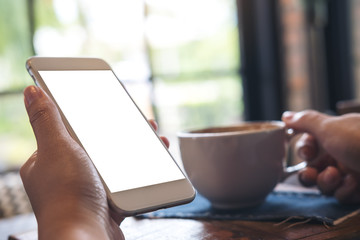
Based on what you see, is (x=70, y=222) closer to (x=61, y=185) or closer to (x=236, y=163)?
(x=61, y=185)

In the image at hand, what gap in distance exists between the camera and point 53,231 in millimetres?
376

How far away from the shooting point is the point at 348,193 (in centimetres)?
57

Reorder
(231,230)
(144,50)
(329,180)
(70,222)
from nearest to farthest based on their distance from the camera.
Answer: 1. (70,222)
2. (231,230)
3. (329,180)
4. (144,50)

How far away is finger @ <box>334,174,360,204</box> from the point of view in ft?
1.86

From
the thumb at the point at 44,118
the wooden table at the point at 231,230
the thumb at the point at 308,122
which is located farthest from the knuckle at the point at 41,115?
the thumb at the point at 308,122

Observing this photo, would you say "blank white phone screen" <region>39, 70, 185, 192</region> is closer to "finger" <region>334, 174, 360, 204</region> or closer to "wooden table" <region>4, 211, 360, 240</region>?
"wooden table" <region>4, 211, 360, 240</region>

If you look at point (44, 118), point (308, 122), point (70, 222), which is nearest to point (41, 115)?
point (44, 118)

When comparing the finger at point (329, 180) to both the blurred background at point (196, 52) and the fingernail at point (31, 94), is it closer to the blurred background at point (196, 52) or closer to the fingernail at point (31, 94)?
the fingernail at point (31, 94)

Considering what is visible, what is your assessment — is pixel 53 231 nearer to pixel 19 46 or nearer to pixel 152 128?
pixel 152 128

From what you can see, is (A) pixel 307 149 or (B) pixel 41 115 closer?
(B) pixel 41 115

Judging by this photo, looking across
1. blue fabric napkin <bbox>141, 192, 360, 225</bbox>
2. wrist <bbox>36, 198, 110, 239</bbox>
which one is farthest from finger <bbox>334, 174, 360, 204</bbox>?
wrist <bbox>36, 198, 110, 239</bbox>

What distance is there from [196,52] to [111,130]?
2.14 metres

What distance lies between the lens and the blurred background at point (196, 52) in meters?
2.19

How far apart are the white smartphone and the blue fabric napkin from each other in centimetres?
8
